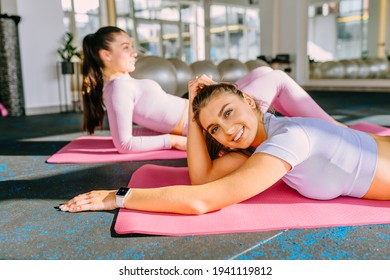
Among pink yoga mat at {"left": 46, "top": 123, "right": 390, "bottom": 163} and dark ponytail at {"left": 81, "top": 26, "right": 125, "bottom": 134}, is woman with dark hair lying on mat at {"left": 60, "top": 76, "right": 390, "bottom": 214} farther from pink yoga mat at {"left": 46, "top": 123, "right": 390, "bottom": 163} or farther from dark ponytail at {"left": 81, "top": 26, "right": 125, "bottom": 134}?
dark ponytail at {"left": 81, "top": 26, "right": 125, "bottom": 134}

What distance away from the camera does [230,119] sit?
1.20 m

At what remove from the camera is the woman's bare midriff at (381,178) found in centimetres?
125

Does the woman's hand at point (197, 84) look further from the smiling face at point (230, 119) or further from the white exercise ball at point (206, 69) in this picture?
the white exercise ball at point (206, 69)

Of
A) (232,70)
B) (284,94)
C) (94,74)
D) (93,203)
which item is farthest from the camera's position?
(232,70)

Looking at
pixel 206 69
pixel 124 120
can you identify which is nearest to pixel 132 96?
pixel 124 120

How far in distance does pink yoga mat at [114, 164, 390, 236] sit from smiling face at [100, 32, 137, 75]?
120 centimetres

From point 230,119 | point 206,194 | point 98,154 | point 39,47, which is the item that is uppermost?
point 39,47

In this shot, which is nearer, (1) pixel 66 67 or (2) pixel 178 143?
(2) pixel 178 143

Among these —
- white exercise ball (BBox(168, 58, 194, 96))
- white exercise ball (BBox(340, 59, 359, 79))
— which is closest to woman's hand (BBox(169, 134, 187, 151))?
white exercise ball (BBox(168, 58, 194, 96))

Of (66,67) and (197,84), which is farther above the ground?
(66,67)

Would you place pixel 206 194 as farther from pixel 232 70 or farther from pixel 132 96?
pixel 232 70

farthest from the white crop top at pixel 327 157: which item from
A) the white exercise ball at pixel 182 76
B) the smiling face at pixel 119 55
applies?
the white exercise ball at pixel 182 76

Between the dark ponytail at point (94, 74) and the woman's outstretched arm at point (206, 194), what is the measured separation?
3.67ft

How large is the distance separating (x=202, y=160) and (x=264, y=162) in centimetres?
35
